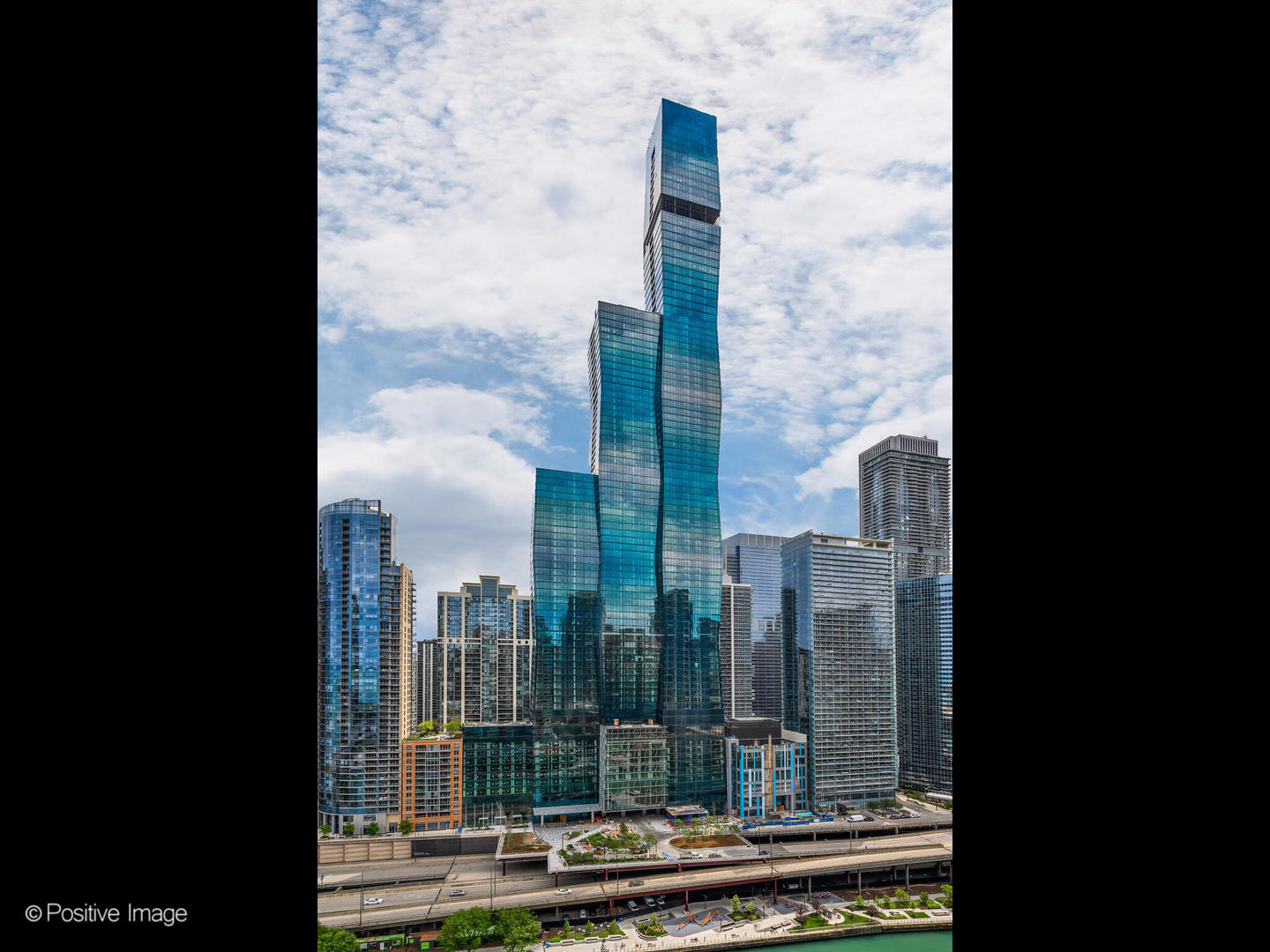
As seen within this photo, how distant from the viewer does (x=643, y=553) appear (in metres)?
21.8

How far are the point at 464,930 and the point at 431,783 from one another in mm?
5948

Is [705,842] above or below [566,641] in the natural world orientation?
below

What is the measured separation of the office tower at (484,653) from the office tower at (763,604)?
22.6 feet

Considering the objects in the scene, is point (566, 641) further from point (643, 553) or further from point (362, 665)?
point (362, 665)

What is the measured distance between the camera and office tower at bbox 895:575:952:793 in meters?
20.2

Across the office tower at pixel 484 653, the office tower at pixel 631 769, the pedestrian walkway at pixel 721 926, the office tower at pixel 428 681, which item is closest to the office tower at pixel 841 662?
the office tower at pixel 631 769

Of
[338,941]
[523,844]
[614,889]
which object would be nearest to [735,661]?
[523,844]

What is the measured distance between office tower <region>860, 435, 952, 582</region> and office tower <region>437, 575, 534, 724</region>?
12070 mm

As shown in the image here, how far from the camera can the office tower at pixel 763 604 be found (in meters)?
25.6

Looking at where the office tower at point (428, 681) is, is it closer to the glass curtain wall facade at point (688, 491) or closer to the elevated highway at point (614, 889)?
the elevated highway at point (614, 889)

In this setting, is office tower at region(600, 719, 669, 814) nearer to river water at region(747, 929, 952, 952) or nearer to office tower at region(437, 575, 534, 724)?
office tower at region(437, 575, 534, 724)

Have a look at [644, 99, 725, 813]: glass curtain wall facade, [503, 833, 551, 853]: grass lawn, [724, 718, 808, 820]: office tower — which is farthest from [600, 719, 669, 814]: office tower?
[503, 833, 551, 853]: grass lawn
